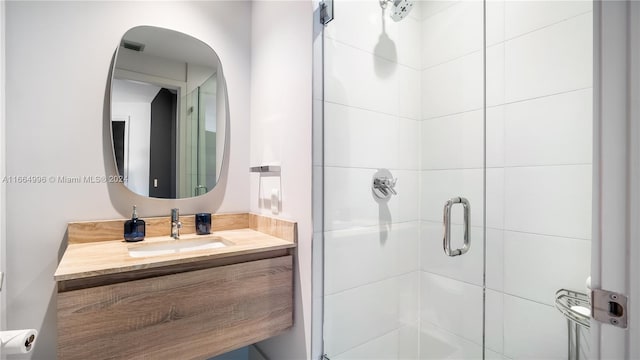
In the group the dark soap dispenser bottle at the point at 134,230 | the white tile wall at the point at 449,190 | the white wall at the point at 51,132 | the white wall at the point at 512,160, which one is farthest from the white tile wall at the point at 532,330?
the white wall at the point at 51,132

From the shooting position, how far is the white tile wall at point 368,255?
1363 mm

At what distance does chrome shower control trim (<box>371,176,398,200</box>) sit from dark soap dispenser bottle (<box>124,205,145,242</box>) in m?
1.12

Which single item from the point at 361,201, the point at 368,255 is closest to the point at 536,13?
the point at 361,201

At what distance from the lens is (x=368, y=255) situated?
1.45 metres

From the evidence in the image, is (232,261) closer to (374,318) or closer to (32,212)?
(374,318)

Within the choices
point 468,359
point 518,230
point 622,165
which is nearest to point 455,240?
point 518,230

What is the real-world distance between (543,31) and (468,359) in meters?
1.44

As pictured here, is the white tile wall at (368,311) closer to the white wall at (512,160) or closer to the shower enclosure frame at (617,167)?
the white wall at (512,160)

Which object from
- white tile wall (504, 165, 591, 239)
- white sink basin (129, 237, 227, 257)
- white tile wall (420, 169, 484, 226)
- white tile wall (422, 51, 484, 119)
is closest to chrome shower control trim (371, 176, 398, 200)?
white tile wall (420, 169, 484, 226)

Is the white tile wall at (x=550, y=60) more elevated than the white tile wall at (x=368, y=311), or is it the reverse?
the white tile wall at (x=550, y=60)

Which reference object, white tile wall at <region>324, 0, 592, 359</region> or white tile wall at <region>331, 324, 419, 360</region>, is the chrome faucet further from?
white tile wall at <region>331, 324, 419, 360</region>

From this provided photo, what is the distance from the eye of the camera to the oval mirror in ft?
4.75

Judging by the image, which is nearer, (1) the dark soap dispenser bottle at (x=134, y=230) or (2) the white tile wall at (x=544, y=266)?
(2) the white tile wall at (x=544, y=266)

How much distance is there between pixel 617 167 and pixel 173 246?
159 cm
